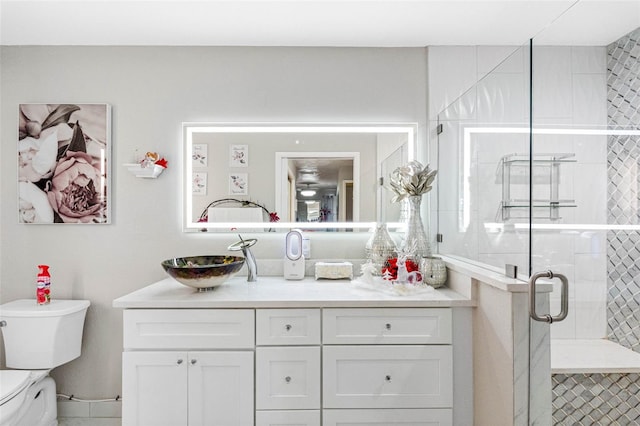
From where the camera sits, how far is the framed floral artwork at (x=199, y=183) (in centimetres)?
236

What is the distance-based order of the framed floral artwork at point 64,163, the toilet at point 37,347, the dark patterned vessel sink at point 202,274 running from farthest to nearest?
the framed floral artwork at point 64,163 < the toilet at point 37,347 < the dark patterned vessel sink at point 202,274

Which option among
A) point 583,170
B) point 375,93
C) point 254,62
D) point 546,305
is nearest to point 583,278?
point 546,305

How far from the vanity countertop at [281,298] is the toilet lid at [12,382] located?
2.17 feet

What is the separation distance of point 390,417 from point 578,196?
126cm

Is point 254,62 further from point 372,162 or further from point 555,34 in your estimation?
point 555,34

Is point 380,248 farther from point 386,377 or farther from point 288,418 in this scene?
point 288,418

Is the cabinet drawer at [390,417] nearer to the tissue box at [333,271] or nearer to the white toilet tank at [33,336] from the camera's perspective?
the tissue box at [333,271]

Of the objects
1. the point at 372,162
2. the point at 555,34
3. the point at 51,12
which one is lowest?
the point at 372,162

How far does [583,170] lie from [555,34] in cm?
55

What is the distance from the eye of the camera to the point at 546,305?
139cm

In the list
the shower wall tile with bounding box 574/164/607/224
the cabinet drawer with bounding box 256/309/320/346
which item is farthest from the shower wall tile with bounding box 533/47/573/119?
the cabinet drawer with bounding box 256/309/320/346

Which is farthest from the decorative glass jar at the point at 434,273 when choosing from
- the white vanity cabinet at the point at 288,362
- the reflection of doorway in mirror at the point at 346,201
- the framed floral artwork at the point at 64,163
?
the framed floral artwork at the point at 64,163

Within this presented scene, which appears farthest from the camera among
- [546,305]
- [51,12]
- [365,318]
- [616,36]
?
[51,12]

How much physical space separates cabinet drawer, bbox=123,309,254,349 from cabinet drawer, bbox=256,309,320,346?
0.17 ft
